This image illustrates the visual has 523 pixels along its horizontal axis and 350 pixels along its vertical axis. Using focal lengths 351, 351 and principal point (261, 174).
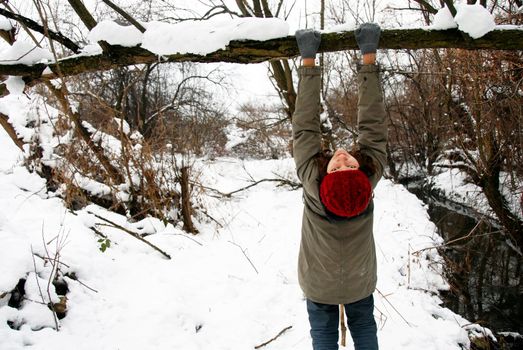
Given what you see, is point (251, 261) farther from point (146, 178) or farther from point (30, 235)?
point (30, 235)

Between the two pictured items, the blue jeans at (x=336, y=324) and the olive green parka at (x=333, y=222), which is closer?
the olive green parka at (x=333, y=222)

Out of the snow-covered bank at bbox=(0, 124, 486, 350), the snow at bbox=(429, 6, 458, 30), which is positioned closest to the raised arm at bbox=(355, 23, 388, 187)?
the snow at bbox=(429, 6, 458, 30)

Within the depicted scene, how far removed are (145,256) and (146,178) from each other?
1.49m

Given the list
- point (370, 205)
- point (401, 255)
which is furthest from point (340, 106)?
point (370, 205)

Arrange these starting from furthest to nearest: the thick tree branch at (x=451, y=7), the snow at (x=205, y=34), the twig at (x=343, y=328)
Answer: the twig at (x=343, y=328) < the snow at (x=205, y=34) < the thick tree branch at (x=451, y=7)

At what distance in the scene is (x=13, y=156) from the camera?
7.48m

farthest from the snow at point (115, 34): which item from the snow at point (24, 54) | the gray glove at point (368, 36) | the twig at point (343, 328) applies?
the twig at point (343, 328)

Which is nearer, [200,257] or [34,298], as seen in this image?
[34,298]

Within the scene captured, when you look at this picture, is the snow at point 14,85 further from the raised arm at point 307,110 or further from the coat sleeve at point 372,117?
the coat sleeve at point 372,117

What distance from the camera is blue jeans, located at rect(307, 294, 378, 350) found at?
199 centimetres

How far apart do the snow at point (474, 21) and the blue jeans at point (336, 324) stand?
161 centimetres

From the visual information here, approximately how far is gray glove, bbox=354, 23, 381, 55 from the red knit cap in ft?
2.42

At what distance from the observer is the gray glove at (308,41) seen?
193 cm

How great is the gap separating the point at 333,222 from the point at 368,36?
102 cm
